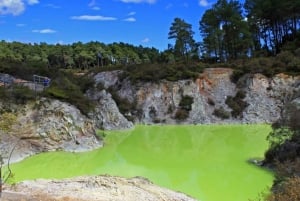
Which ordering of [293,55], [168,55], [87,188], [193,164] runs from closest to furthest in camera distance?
[87,188], [193,164], [293,55], [168,55]

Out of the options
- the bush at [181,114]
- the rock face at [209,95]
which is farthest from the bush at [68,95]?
Result: the bush at [181,114]

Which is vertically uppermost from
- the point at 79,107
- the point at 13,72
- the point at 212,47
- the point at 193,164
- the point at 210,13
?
the point at 210,13

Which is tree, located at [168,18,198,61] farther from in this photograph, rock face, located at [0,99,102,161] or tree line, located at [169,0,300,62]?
rock face, located at [0,99,102,161]

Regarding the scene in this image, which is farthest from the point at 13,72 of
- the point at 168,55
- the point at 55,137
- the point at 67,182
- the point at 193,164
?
the point at 168,55

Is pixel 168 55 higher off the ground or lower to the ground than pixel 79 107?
higher

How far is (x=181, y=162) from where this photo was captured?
2388 cm

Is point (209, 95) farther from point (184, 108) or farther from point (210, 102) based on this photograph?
point (184, 108)

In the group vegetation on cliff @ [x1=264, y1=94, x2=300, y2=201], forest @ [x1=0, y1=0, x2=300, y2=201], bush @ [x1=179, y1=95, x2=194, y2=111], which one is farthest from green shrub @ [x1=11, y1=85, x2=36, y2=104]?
bush @ [x1=179, y1=95, x2=194, y2=111]

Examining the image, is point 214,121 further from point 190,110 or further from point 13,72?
point 13,72

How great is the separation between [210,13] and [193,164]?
36669 millimetres

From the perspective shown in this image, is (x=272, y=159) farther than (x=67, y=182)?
Yes

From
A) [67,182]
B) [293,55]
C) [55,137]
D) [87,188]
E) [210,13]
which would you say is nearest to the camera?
[87,188]

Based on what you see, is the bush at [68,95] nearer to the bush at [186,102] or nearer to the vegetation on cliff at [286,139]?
the bush at [186,102]

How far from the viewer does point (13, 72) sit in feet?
137
